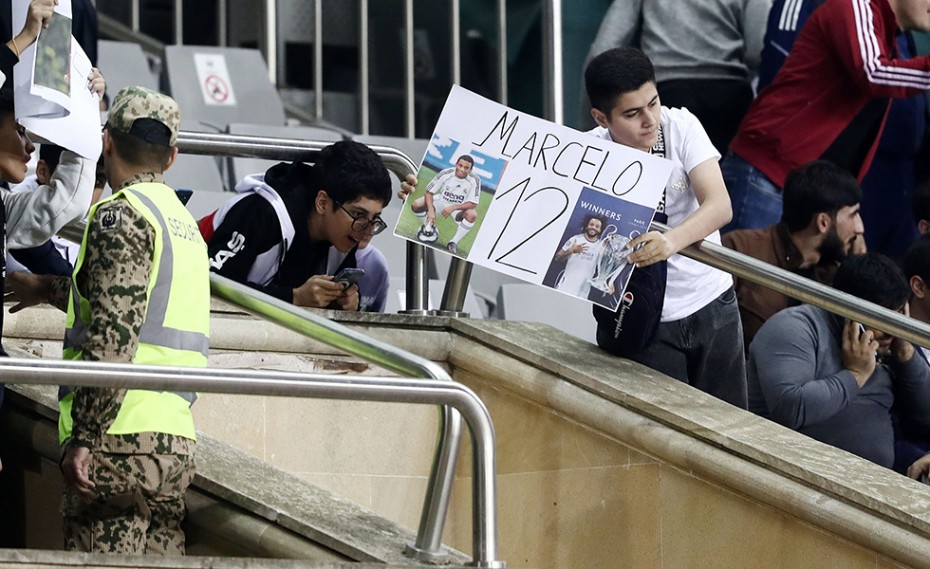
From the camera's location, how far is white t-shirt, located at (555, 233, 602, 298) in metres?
6.24

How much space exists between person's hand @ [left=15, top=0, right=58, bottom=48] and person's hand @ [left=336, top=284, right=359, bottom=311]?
5.71 feet

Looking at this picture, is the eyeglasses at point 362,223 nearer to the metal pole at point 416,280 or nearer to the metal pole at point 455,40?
the metal pole at point 416,280

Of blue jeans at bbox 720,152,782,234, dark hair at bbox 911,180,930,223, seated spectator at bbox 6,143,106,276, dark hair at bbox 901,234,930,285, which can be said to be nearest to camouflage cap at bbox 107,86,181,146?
seated spectator at bbox 6,143,106,276

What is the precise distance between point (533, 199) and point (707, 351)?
0.86m

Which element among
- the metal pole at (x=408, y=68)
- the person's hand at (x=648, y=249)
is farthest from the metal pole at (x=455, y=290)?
the metal pole at (x=408, y=68)

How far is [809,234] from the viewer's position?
7496mm

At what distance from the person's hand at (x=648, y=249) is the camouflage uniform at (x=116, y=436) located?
1.83m

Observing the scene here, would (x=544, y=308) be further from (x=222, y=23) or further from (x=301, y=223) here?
(x=222, y=23)

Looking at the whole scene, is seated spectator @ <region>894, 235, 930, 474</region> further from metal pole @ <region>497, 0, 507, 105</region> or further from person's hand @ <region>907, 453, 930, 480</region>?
metal pole @ <region>497, 0, 507, 105</region>

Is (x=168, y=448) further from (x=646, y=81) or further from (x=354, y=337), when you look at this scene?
(x=646, y=81)

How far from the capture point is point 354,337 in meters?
5.17

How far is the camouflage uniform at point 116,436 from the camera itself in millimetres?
4844

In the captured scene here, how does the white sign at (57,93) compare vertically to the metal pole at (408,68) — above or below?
above

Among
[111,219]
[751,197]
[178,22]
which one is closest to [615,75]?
[111,219]
